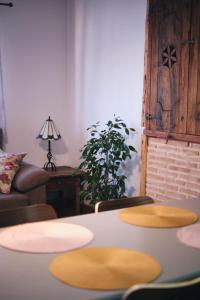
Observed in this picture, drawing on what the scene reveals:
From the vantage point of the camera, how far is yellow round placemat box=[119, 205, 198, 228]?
164 centimetres

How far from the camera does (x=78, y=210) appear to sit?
4.09 meters

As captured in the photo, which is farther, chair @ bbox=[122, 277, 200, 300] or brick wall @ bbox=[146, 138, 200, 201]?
brick wall @ bbox=[146, 138, 200, 201]

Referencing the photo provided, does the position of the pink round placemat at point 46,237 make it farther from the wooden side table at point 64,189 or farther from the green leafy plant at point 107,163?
the wooden side table at point 64,189

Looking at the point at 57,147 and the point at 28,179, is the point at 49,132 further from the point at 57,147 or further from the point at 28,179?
the point at 28,179

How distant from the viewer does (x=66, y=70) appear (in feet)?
14.6

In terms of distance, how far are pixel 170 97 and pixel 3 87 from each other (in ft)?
6.48

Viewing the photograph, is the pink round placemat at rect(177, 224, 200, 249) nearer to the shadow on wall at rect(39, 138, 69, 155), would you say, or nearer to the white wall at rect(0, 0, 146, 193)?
the white wall at rect(0, 0, 146, 193)

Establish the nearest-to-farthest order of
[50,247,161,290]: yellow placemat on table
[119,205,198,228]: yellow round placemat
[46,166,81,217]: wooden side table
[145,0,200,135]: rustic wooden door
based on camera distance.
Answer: [50,247,161,290]: yellow placemat on table, [119,205,198,228]: yellow round placemat, [145,0,200,135]: rustic wooden door, [46,166,81,217]: wooden side table

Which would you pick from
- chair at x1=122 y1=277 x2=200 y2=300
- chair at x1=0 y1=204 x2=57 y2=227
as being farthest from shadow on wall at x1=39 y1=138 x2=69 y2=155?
chair at x1=122 y1=277 x2=200 y2=300

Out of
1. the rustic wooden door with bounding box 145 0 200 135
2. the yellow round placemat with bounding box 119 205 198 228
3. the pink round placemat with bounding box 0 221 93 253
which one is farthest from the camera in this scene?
the rustic wooden door with bounding box 145 0 200 135

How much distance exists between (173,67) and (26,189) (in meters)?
1.64

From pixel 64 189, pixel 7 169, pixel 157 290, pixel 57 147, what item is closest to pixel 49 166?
pixel 57 147

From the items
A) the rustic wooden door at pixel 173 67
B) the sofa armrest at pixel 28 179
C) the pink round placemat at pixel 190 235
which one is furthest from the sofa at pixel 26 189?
the pink round placemat at pixel 190 235

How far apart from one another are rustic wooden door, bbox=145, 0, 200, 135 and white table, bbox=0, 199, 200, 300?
1412 mm
